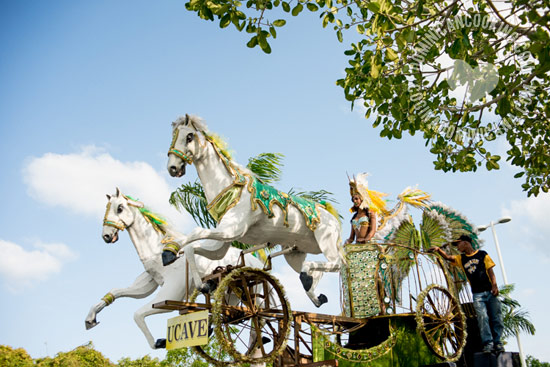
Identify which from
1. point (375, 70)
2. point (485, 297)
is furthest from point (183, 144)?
point (485, 297)

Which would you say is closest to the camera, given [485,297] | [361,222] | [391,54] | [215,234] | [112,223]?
[391,54]

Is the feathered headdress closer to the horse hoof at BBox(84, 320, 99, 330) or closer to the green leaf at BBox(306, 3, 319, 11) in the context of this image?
the green leaf at BBox(306, 3, 319, 11)

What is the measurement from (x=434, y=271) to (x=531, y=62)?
117 inches

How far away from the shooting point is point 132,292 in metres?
8.66

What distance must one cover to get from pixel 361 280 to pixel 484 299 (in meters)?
1.65

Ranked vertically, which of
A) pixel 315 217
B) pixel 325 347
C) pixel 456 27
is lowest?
pixel 325 347

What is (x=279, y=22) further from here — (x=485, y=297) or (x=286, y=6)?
(x=485, y=297)

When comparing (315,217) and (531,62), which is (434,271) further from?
(531,62)

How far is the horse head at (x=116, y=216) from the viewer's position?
8.53m

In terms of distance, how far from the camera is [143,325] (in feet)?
25.6

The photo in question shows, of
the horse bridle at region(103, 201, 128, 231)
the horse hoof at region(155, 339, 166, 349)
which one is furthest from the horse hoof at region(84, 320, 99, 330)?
the horse hoof at region(155, 339, 166, 349)

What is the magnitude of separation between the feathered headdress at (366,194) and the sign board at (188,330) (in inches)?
125

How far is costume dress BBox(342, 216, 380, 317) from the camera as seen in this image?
6.88 metres

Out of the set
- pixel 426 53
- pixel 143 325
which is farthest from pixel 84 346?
pixel 426 53
